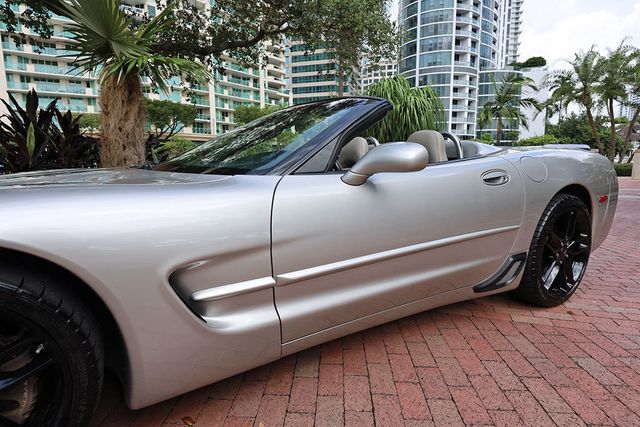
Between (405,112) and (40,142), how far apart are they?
5.67 metres

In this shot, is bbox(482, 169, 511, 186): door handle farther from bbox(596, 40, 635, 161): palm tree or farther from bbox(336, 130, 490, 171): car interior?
bbox(596, 40, 635, 161): palm tree

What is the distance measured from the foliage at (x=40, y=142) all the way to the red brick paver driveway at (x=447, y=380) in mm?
3233

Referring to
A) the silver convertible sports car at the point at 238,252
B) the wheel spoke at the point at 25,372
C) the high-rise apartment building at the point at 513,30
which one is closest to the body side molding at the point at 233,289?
the silver convertible sports car at the point at 238,252

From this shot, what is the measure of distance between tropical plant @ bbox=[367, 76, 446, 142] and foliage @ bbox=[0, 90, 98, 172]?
4.66m

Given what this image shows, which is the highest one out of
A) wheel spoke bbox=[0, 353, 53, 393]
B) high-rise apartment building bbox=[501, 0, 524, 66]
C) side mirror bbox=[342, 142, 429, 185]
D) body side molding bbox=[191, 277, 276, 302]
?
high-rise apartment building bbox=[501, 0, 524, 66]

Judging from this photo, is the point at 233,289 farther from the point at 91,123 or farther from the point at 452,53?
the point at 452,53

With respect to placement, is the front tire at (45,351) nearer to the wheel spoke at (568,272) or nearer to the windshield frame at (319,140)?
the windshield frame at (319,140)

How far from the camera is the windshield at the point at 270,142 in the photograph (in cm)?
165

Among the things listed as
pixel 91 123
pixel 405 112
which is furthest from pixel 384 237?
pixel 91 123

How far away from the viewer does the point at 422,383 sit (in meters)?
1.74

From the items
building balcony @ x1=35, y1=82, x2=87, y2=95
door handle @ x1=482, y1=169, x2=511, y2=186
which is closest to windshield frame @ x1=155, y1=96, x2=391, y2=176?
door handle @ x1=482, y1=169, x2=511, y2=186

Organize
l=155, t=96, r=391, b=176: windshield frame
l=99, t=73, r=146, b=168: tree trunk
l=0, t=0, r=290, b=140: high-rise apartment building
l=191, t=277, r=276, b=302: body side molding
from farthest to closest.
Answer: l=0, t=0, r=290, b=140: high-rise apartment building, l=99, t=73, r=146, b=168: tree trunk, l=155, t=96, r=391, b=176: windshield frame, l=191, t=277, r=276, b=302: body side molding

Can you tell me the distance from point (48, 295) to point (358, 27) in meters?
8.14

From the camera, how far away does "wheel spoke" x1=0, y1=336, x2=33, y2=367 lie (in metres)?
1.06
